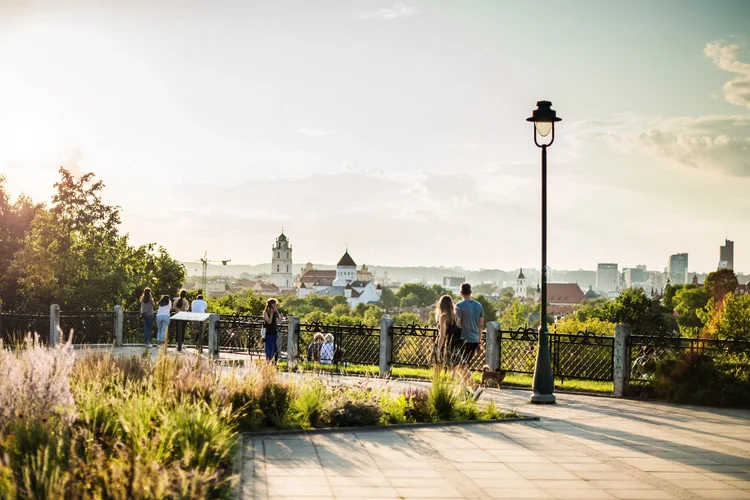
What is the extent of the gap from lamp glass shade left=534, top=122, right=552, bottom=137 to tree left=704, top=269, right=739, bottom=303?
315 feet

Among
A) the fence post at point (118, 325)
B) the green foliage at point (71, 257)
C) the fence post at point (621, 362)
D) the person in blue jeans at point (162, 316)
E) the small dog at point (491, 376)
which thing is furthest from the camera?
the green foliage at point (71, 257)

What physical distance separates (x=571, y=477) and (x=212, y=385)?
14.5ft

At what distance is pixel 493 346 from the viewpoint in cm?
1627

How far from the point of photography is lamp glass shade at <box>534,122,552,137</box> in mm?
13508

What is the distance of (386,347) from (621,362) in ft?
16.7

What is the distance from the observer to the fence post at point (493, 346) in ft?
53.2

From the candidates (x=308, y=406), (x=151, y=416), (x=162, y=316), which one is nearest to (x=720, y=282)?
(x=162, y=316)

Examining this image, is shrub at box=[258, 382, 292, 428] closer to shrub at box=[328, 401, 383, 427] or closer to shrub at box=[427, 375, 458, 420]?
shrub at box=[328, 401, 383, 427]

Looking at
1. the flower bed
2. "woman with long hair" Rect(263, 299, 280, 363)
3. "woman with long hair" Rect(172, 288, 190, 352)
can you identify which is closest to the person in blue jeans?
"woman with long hair" Rect(172, 288, 190, 352)

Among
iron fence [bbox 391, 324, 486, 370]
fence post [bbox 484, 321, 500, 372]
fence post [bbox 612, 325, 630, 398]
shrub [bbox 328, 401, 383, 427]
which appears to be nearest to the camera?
shrub [bbox 328, 401, 383, 427]

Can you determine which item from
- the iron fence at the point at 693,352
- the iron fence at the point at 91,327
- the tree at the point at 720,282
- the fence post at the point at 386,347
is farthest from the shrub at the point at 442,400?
the tree at the point at 720,282

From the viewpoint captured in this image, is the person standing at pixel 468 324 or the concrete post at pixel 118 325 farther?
the concrete post at pixel 118 325

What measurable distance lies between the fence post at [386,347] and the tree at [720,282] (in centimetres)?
9356

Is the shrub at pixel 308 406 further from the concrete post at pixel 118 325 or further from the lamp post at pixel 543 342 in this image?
the concrete post at pixel 118 325
